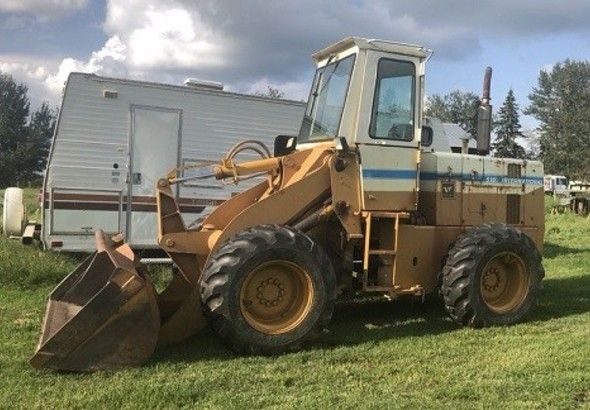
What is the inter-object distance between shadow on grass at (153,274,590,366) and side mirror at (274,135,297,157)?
1.95 m

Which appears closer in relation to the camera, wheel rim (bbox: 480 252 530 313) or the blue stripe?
the blue stripe

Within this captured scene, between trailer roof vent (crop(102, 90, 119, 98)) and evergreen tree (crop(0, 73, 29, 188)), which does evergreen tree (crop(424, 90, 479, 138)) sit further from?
trailer roof vent (crop(102, 90, 119, 98))

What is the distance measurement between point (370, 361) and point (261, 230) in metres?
1.46

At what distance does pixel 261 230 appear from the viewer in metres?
6.05

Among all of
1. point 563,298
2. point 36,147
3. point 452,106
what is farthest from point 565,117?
point 563,298

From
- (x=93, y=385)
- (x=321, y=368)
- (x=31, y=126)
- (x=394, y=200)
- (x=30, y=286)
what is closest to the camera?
(x=93, y=385)

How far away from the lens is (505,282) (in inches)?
293

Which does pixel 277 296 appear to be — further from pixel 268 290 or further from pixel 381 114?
pixel 381 114

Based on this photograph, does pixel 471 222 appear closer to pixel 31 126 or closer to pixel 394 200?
pixel 394 200

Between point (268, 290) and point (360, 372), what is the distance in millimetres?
1177

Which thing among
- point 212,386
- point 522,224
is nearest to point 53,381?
point 212,386

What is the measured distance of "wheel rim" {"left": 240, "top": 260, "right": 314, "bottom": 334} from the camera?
6055 millimetres

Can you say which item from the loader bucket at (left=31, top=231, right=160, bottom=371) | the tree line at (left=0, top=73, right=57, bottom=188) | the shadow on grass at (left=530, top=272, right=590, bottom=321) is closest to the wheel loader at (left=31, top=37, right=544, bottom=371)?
the loader bucket at (left=31, top=231, right=160, bottom=371)

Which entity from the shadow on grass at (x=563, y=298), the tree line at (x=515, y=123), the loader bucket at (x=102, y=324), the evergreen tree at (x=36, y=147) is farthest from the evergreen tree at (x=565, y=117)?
the loader bucket at (x=102, y=324)
